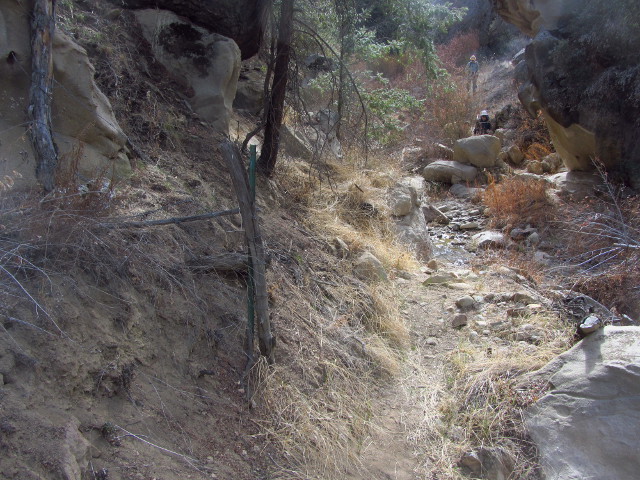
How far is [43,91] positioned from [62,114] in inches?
17.7

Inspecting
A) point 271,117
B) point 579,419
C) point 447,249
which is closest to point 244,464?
point 579,419

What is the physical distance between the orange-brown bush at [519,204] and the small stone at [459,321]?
551 cm

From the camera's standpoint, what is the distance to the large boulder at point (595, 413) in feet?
11.7

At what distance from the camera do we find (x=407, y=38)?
6.38 m

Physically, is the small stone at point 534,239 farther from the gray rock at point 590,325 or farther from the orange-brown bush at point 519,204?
the gray rock at point 590,325

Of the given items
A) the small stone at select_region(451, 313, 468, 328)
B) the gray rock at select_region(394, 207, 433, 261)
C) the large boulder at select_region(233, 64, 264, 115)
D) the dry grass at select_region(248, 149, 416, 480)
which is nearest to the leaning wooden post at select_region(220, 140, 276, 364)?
the dry grass at select_region(248, 149, 416, 480)

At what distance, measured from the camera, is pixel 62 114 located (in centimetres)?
423

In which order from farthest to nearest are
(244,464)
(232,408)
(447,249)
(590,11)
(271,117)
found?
1. (590,11)
2. (447,249)
3. (271,117)
4. (232,408)
5. (244,464)

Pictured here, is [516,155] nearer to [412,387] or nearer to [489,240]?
[489,240]

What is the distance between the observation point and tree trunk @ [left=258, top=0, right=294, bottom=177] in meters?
5.76

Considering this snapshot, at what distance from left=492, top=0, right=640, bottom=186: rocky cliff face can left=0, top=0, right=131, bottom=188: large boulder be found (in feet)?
30.5

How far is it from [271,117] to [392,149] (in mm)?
7962

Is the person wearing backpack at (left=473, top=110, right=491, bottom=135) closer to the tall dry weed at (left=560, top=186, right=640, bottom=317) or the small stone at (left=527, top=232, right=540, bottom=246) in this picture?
the small stone at (left=527, top=232, right=540, bottom=246)

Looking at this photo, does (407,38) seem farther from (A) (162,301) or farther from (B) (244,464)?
(B) (244,464)
